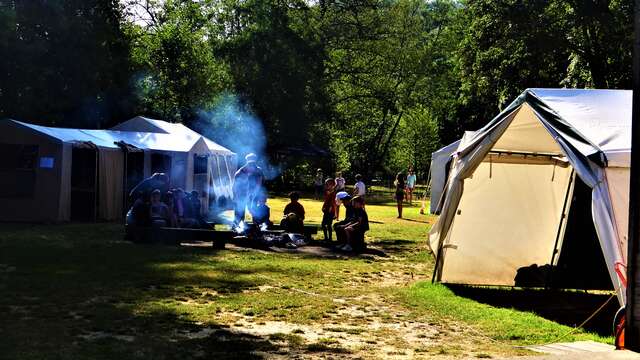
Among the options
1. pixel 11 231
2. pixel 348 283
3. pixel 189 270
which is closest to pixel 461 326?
pixel 348 283

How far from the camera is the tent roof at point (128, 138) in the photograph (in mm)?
18586

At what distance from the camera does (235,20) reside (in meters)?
44.8

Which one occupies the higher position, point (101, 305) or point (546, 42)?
point (546, 42)

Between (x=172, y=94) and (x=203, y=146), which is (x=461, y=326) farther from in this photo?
(x=172, y=94)

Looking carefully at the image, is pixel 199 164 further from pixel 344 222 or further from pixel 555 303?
pixel 555 303

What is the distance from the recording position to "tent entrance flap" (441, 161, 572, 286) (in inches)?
416

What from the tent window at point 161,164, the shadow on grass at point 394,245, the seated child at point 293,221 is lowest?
the shadow on grass at point 394,245

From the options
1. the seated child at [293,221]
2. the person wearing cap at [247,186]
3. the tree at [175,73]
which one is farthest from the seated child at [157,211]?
the tree at [175,73]

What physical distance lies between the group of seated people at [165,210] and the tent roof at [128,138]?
441 centimetres

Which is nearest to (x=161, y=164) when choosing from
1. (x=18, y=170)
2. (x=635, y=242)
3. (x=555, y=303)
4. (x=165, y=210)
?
(x=18, y=170)

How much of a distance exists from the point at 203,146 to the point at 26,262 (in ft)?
39.9

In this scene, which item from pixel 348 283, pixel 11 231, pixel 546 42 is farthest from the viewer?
pixel 546 42

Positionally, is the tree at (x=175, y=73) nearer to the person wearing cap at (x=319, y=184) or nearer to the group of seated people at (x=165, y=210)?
the person wearing cap at (x=319, y=184)

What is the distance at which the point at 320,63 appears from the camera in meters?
44.3
